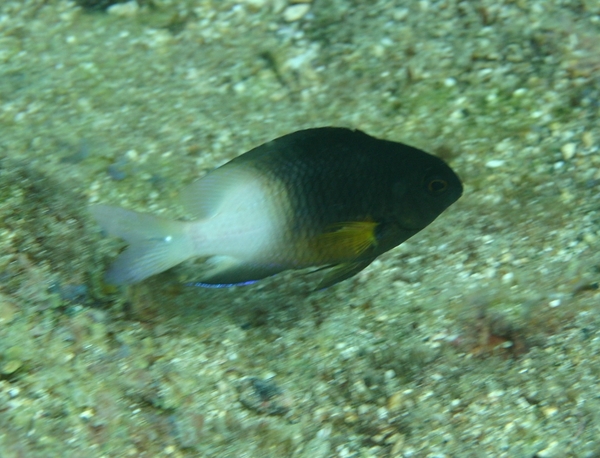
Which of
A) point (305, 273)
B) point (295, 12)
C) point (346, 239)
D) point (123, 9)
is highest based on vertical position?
point (123, 9)

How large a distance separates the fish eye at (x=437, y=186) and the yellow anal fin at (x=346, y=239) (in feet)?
0.98

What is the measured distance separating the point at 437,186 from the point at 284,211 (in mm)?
659

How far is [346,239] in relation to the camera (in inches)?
84.7

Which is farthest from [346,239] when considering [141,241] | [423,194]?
[141,241]

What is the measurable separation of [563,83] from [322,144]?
208 centimetres

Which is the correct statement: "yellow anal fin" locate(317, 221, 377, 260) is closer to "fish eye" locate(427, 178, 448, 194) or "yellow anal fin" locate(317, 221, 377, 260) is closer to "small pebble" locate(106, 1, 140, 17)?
"fish eye" locate(427, 178, 448, 194)

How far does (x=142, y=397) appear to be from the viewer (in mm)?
2146

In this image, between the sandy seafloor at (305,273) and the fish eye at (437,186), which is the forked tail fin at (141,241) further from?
the fish eye at (437,186)

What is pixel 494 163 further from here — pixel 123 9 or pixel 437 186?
pixel 123 9

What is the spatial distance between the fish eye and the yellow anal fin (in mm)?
297

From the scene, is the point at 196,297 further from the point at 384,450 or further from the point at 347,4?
the point at 347,4

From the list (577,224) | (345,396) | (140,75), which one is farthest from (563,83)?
(140,75)

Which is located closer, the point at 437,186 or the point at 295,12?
the point at 437,186

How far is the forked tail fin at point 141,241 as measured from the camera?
199cm
